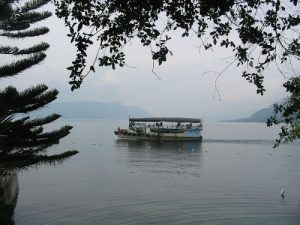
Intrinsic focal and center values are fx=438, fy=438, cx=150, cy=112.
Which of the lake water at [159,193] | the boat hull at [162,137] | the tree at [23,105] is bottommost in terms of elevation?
the lake water at [159,193]

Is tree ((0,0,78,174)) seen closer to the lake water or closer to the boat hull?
the lake water

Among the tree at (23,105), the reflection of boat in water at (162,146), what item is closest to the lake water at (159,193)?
the tree at (23,105)

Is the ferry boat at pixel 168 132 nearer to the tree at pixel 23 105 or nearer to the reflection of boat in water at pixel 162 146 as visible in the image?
the reflection of boat in water at pixel 162 146

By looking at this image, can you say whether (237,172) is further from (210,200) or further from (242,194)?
(210,200)

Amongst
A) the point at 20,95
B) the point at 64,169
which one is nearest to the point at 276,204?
the point at 20,95

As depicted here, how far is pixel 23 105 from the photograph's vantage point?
11844 millimetres

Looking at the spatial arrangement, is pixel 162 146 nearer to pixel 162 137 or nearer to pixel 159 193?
pixel 162 137

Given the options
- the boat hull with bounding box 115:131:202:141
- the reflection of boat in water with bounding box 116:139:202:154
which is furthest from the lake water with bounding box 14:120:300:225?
the boat hull with bounding box 115:131:202:141

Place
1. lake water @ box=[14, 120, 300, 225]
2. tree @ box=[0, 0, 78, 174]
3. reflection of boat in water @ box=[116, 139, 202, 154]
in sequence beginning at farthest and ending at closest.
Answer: reflection of boat in water @ box=[116, 139, 202, 154], lake water @ box=[14, 120, 300, 225], tree @ box=[0, 0, 78, 174]

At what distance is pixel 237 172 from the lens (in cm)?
4528

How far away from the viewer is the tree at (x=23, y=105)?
11461 millimetres

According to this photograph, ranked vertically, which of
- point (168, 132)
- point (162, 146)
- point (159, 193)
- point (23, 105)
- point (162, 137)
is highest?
point (23, 105)

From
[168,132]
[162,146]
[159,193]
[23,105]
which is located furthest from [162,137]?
[23,105]

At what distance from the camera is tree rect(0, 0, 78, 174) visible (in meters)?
11.5
